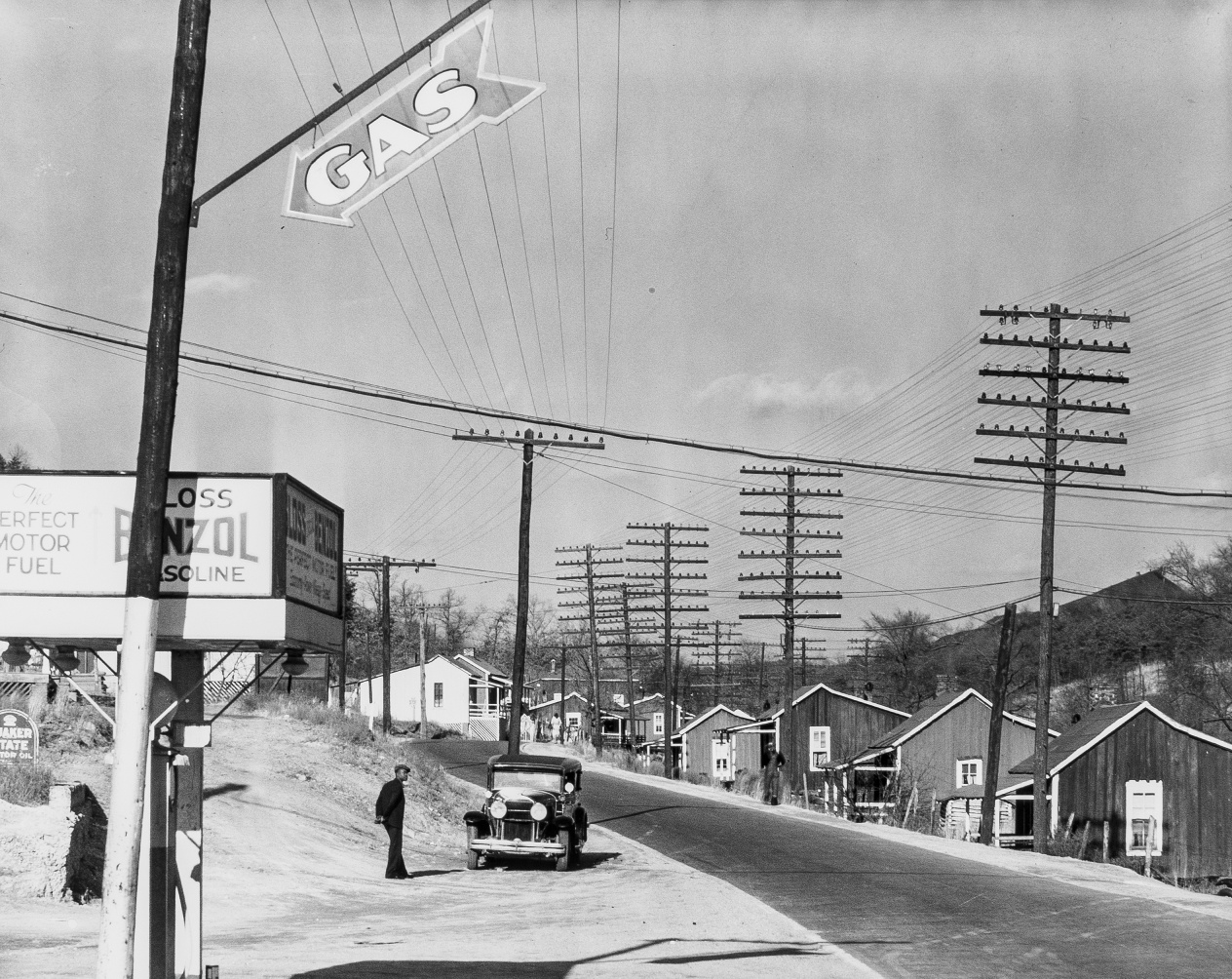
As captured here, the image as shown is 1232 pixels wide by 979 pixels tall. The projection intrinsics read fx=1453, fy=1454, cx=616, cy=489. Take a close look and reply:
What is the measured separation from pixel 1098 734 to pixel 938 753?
15.9 metres

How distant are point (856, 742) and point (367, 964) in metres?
63.3

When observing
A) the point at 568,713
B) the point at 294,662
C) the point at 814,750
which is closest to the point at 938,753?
the point at 814,750

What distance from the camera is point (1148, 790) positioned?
48.2 meters

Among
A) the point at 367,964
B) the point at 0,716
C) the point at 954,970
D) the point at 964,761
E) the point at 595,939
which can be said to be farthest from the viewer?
the point at 964,761

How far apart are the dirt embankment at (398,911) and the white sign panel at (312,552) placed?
10.6ft

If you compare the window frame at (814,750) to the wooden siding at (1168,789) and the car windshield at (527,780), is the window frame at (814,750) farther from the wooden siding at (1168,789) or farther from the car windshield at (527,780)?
the car windshield at (527,780)

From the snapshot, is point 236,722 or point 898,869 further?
point 236,722

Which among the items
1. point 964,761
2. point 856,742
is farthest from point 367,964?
point 856,742

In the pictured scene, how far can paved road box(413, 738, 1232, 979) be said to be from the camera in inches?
559

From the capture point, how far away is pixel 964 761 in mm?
63031

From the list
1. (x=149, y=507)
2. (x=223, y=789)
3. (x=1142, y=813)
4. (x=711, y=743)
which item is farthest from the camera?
(x=711, y=743)

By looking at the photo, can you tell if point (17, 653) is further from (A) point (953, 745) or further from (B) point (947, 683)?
(B) point (947, 683)

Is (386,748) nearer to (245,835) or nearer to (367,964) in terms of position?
(245,835)

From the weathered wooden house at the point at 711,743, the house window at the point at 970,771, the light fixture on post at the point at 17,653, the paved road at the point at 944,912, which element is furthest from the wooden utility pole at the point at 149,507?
the weathered wooden house at the point at 711,743
